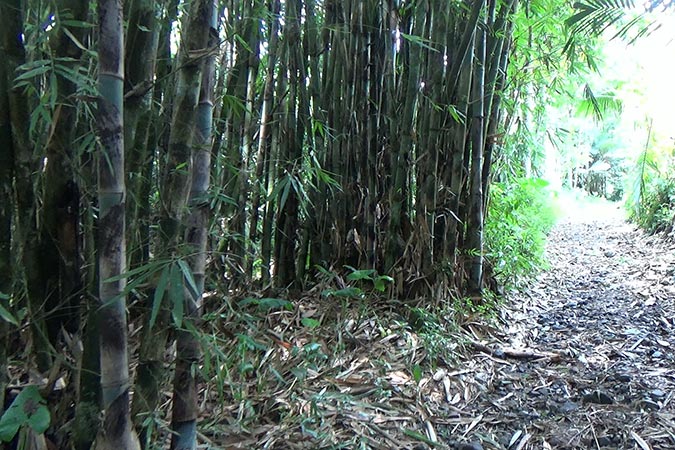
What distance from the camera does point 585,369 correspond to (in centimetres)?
217

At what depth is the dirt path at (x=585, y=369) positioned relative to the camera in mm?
1654

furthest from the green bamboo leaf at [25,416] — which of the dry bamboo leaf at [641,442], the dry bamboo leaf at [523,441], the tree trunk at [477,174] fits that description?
the tree trunk at [477,174]

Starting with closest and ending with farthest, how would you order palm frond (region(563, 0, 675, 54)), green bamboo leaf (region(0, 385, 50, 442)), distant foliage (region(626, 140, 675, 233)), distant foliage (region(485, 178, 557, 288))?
green bamboo leaf (region(0, 385, 50, 442)) → palm frond (region(563, 0, 675, 54)) → distant foliage (region(485, 178, 557, 288)) → distant foliage (region(626, 140, 675, 233))

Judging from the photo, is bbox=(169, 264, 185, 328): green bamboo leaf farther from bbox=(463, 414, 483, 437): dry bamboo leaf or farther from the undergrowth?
the undergrowth

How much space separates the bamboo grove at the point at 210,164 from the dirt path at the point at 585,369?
521mm

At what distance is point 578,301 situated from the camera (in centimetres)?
329

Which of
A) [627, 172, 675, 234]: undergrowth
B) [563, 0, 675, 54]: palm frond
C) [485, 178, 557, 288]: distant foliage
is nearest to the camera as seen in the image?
[563, 0, 675, 54]: palm frond

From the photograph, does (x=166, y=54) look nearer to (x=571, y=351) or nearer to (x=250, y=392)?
(x=250, y=392)

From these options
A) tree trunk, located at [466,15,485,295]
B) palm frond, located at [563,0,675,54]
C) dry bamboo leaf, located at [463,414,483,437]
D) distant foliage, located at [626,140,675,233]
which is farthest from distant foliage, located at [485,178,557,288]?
distant foliage, located at [626,140,675,233]

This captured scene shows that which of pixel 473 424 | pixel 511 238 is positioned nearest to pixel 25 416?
pixel 473 424

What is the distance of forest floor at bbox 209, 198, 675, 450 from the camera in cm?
157

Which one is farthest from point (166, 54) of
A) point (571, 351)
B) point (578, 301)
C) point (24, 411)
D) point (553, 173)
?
point (553, 173)

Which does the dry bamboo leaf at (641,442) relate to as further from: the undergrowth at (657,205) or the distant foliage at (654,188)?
the distant foliage at (654,188)

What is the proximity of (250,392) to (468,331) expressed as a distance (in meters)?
1.27
